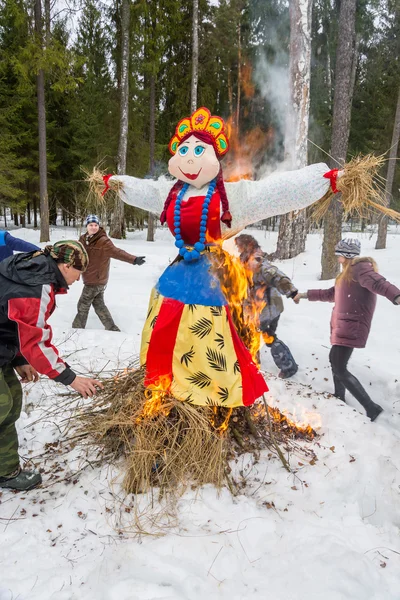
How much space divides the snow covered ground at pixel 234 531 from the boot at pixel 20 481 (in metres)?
0.06

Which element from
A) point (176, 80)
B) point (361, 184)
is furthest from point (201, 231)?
point (176, 80)

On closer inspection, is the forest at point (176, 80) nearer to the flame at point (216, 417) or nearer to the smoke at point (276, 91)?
the smoke at point (276, 91)

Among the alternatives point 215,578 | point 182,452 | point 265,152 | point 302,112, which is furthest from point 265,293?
point 265,152

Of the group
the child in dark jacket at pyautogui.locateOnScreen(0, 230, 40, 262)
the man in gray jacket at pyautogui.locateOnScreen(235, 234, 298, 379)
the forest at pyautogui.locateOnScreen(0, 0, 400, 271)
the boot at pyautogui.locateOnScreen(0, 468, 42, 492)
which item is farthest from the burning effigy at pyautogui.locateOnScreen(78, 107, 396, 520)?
the forest at pyautogui.locateOnScreen(0, 0, 400, 271)

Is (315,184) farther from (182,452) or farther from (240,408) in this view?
(182,452)

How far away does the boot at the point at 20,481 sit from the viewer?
2693 millimetres

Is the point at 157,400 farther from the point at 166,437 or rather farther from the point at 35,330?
the point at 35,330

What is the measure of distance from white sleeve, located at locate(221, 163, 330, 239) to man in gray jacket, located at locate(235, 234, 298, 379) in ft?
3.59

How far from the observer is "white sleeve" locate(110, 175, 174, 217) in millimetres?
3055

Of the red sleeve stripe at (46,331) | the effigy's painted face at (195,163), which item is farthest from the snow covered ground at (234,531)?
the effigy's painted face at (195,163)

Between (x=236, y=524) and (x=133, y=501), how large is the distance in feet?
2.22

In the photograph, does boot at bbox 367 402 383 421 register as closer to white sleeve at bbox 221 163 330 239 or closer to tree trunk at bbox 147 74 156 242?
white sleeve at bbox 221 163 330 239

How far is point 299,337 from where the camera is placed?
19.4 feet

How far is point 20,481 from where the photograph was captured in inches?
106
